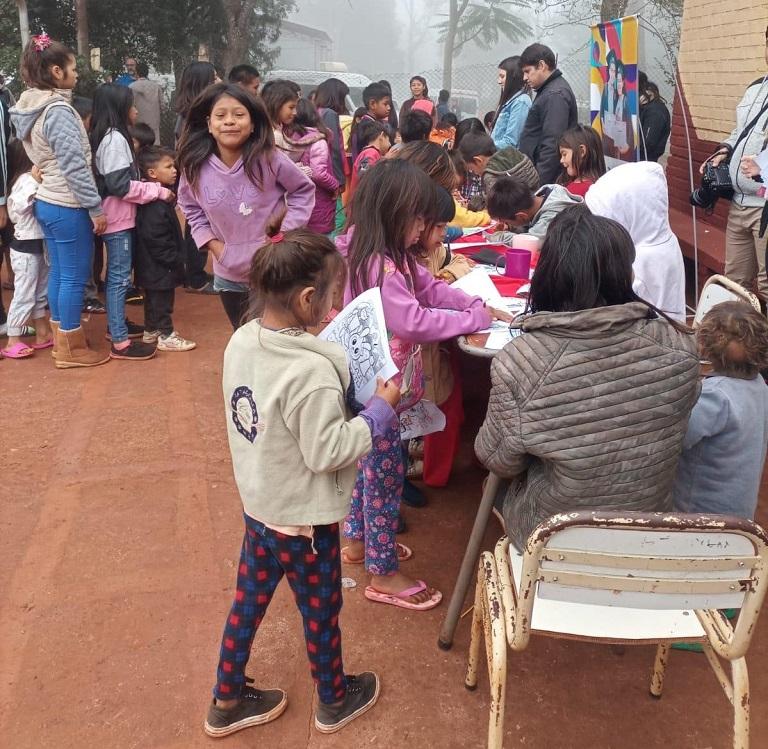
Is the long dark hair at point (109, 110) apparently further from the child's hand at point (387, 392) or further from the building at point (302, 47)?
the building at point (302, 47)

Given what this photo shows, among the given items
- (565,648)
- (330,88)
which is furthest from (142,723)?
(330,88)

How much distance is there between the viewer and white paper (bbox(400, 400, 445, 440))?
2793mm

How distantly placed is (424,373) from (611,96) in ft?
9.63

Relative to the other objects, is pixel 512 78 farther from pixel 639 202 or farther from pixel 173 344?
pixel 639 202

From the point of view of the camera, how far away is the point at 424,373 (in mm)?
2934

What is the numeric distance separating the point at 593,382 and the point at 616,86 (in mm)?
3658

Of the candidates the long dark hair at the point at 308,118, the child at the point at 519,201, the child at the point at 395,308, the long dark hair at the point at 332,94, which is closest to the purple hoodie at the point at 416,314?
the child at the point at 395,308

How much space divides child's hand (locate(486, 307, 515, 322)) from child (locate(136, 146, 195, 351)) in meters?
2.86

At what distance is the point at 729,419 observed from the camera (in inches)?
80.0

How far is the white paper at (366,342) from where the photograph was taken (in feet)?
6.50

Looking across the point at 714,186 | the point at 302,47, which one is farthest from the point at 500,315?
the point at 302,47

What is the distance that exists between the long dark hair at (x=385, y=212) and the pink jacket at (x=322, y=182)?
2.98 m

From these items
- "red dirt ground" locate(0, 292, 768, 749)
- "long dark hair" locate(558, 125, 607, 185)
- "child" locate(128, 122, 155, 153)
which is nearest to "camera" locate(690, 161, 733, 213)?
"long dark hair" locate(558, 125, 607, 185)

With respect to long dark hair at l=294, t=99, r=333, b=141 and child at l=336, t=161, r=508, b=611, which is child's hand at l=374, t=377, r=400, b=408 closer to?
child at l=336, t=161, r=508, b=611
